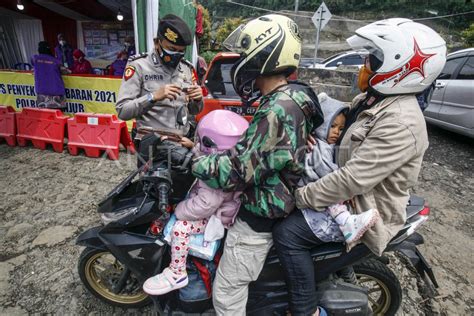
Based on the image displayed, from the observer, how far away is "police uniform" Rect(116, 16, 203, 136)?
7.91ft

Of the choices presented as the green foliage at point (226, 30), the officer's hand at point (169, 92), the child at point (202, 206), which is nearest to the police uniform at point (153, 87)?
the officer's hand at point (169, 92)

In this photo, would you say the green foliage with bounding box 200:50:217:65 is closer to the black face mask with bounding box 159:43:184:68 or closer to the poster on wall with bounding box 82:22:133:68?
the poster on wall with bounding box 82:22:133:68

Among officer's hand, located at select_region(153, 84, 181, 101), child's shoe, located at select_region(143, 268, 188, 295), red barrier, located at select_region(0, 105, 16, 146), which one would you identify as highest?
officer's hand, located at select_region(153, 84, 181, 101)

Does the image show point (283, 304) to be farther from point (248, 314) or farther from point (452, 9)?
point (452, 9)

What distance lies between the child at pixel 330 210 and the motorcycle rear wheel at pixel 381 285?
1.83 feet

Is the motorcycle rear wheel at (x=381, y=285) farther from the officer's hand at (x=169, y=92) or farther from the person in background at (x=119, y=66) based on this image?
the person in background at (x=119, y=66)

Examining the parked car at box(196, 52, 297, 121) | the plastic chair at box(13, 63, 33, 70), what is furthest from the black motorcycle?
the plastic chair at box(13, 63, 33, 70)

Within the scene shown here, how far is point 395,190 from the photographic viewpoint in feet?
5.27

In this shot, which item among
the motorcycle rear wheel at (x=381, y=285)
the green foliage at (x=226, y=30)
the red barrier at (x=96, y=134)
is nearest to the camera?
the motorcycle rear wheel at (x=381, y=285)

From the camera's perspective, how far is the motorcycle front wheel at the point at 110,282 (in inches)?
88.7

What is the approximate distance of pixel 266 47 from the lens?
4.78ft

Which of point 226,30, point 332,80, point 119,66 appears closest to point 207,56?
point 226,30

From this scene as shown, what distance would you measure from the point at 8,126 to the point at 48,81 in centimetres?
134

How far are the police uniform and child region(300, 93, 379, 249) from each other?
1.16m
